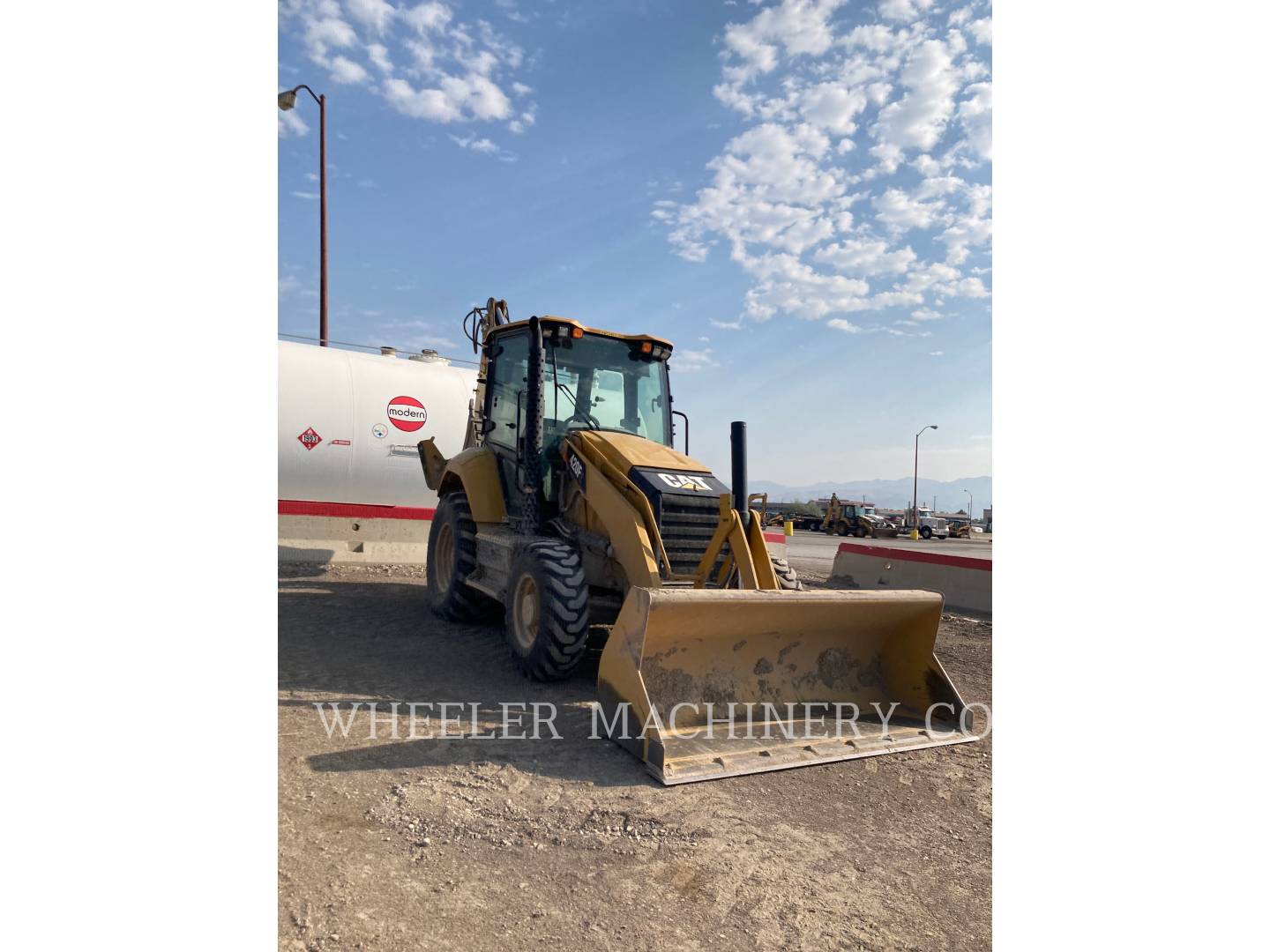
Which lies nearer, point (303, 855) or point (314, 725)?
point (303, 855)

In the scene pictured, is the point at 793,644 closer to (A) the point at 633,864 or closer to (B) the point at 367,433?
(A) the point at 633,864

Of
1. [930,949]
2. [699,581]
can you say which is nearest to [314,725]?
Result: [699,581]

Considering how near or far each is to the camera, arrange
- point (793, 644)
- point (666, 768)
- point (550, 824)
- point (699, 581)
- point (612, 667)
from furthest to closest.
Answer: point (699, 581) → point (793, 644) → point (612, 667) → point (666, 768) → point (550, 824)

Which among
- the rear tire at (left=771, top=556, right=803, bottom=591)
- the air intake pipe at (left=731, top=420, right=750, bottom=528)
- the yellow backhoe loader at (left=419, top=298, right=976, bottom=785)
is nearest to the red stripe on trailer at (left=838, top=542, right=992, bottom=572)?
the rear tire at (left=771, top=556, right=803, bottom=591)

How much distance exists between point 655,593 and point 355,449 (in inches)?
340

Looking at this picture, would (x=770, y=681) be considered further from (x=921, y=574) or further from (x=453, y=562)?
(x=921, y=574)

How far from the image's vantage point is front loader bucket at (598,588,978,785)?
4281 mm

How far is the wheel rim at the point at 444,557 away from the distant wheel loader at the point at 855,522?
2931 cm

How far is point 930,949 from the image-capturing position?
270 cm

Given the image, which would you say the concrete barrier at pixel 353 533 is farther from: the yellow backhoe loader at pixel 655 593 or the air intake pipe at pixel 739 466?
the air intake pipe at pixel 739 466

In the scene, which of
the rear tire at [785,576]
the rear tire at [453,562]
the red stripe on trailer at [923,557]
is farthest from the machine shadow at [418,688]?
the red stripe on trailer at [923,557]

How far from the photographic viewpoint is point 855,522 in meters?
35.6

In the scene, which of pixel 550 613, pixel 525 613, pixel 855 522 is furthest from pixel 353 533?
pixel 855 522

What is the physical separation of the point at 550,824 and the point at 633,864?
0.48 m
